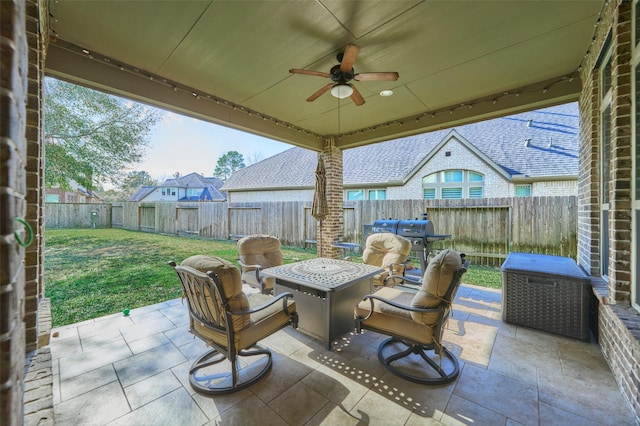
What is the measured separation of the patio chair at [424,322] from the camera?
2.13 meters

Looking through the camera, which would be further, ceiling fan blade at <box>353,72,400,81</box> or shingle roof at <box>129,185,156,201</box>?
shingle roof at <box>129,185,156,201</box>

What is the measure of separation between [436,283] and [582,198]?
279 centimetres

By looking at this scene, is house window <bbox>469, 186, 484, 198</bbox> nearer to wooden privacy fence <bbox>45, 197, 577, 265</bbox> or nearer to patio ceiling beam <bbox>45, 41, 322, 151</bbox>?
wooden privacy fence <bbox>45, 197, 577, 265</bbox>

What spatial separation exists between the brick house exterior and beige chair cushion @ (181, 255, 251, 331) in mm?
931

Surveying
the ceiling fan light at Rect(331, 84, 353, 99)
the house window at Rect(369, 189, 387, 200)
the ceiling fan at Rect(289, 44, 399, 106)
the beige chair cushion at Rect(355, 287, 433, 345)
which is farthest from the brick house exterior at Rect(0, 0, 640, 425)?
the house window at Rect(369, 189, 387, 200)

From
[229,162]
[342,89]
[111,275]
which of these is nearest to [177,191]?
[229,162]

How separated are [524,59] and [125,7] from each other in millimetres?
4149

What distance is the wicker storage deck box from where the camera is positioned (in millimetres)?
2826

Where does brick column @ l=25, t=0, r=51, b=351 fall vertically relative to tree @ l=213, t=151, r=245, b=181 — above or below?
below

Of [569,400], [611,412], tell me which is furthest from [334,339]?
[611,412]

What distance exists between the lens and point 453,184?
30.2 feet

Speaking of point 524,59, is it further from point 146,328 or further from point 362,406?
point 146,328

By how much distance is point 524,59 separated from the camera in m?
3.05

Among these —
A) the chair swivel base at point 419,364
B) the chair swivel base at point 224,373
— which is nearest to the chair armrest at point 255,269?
the chair swivel base at point 224,373
